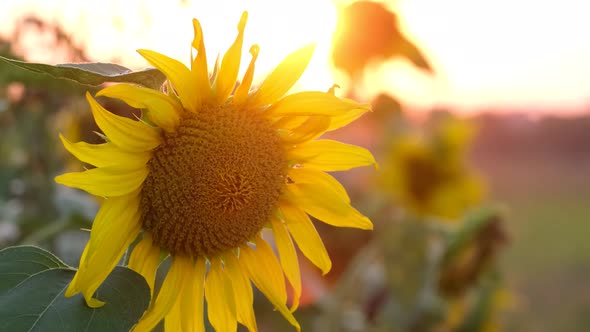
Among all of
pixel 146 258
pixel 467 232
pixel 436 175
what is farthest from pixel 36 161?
pixel 436 175

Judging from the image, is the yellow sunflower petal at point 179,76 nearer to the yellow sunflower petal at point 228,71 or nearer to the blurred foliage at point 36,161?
the yellow sunflower petal at point 228,71

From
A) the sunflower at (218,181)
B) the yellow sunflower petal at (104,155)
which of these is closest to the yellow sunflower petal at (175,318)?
the sunflower at (218,181)

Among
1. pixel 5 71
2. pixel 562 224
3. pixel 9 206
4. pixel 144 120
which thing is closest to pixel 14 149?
pixel 9 206

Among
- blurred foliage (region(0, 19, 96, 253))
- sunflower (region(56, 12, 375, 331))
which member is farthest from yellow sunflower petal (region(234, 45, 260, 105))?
blurred foliage (region(0, 19, 96, 253))

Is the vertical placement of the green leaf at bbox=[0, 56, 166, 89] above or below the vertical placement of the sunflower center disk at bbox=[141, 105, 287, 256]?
above

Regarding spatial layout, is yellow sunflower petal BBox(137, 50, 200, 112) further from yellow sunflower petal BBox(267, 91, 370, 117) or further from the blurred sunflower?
the blurred sunflower
